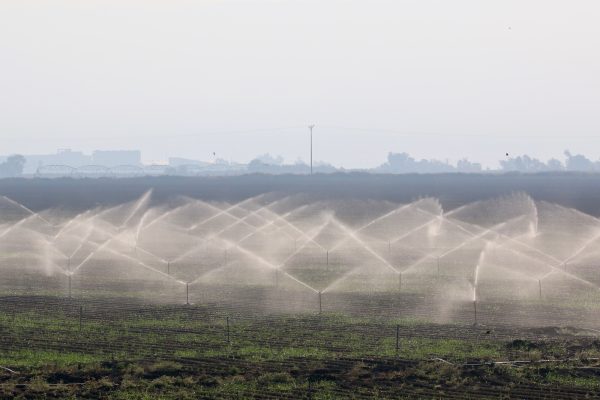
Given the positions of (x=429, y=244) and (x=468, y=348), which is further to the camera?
(x=429, y=244)

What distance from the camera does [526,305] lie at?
5684 centimetres

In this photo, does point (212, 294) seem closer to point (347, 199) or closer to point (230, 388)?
point (230, 388)

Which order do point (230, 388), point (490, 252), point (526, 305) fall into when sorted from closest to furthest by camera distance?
1. point (230, 388)
2. point (526, 305)
3. point (490, 252)

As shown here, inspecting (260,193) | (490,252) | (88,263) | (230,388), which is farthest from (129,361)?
(260,193)

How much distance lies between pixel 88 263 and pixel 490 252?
35.6m

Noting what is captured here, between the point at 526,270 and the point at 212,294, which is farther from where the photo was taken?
the point at 526,270

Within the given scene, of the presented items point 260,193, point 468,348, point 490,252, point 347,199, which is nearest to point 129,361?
point 468,348

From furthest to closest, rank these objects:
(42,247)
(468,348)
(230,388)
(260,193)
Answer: (260,193), (42,247), (468,348), (230,388)

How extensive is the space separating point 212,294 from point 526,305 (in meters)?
19.7

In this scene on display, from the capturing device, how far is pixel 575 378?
125 ft

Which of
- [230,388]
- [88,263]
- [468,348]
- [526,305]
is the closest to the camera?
[230,388]

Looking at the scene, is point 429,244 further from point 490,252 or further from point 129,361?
point 129,361

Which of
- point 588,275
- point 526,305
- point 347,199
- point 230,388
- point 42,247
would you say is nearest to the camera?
point 230,388

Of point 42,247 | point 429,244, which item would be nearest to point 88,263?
point 42,247
